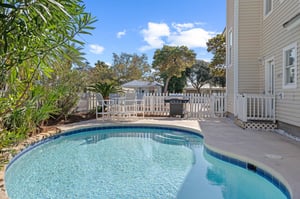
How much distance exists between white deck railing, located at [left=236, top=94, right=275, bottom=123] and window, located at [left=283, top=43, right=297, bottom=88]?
1.11 metres

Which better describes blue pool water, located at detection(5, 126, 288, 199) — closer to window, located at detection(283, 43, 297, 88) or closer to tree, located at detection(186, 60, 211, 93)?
window, located at detection(283, 43, 297, 88)

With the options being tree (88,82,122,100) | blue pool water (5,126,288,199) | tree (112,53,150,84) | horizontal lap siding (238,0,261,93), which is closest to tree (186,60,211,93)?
tree (112,53,150,84)

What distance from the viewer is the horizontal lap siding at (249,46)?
10.2 metres

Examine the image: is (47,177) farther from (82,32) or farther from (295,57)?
(295,57)

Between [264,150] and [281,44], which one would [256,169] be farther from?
[281,44]

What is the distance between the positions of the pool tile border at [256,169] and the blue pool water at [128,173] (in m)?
0.07

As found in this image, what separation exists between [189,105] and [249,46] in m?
4.23

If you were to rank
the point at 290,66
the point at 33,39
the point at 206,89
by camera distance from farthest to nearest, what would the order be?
the point at 206,89
the point at 290,66
the point at 33,39

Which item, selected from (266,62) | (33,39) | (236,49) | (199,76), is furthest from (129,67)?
(33,39)

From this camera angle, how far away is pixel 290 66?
23.9 ft

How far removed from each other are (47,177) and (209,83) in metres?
38.0

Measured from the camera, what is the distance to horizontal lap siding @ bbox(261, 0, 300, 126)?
6773 mm

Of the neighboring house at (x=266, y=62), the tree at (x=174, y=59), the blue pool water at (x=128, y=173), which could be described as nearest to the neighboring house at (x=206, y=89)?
the tree at (x=174, y=59)

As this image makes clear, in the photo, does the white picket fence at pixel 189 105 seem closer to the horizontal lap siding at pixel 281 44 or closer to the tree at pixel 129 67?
the horizontal lap siding at pixel 281 44
